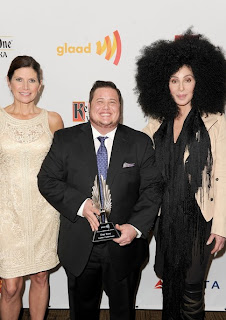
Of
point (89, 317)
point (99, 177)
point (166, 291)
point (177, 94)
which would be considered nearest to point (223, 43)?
point (177, 94)

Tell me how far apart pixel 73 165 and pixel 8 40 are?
61.5 inches

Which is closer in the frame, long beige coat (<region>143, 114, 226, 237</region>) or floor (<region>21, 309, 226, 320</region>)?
long beige coat (<region>143, 114, 226, 237</region>)

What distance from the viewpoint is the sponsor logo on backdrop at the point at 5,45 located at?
11.6 feet

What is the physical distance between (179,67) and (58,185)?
110cm

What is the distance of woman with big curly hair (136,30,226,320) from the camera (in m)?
2.65

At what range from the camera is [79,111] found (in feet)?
12.1

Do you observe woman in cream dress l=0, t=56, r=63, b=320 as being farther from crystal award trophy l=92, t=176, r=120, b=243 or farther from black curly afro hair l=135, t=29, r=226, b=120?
black curly afro hair l=135, t=29, r=226, b=120

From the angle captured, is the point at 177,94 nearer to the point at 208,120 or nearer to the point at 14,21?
the point at 208,120

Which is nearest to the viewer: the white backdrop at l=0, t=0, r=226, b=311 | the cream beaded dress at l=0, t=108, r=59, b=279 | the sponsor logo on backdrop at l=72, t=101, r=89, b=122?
the cream beaded dress at l=0, t=108, r=59, b=279

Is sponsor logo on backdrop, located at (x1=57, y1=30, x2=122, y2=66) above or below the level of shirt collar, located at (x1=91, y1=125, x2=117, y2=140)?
above

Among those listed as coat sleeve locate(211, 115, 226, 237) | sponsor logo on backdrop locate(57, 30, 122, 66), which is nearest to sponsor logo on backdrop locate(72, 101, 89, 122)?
sponsor logo on backdrop locate(57, 30, 122, 66)

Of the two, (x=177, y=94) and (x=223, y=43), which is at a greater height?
(x=223, y=43)

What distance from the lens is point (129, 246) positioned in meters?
2.66

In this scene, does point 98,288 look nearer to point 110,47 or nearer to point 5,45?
point 110,47
